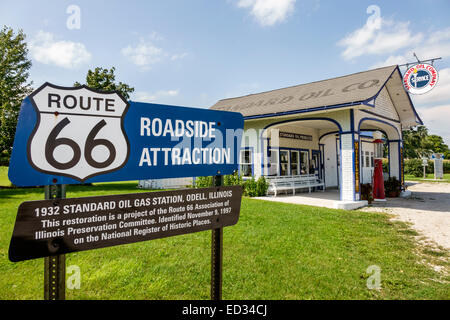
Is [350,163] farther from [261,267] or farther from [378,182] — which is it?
[261,267]

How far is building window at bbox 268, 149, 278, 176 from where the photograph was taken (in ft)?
45.2

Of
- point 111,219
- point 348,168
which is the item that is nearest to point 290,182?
point 348,168

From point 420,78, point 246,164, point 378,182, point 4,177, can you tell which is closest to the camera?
point 378,182

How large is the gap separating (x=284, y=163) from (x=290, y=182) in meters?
1.36

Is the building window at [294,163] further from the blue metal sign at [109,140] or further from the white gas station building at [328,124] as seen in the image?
the blue metal sign at [109,140]

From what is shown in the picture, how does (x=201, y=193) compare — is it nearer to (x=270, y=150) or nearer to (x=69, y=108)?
(x=69, y=108)

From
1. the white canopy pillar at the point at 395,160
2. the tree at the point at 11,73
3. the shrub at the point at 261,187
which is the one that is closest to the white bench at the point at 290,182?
the shrub at the point at 261,187

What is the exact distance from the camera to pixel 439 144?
206 feet

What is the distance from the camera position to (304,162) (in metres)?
16.1

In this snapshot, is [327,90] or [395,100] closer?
[327,90]

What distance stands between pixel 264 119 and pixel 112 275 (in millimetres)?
10893

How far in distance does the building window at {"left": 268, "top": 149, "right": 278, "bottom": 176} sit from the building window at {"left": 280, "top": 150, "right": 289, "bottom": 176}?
544 millimetres

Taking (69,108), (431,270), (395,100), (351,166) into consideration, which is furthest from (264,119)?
(69,108)

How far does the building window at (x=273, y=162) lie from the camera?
13773mm
